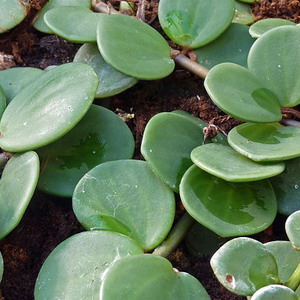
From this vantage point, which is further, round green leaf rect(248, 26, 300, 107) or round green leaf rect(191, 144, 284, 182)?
round green leaf rect(248, 26, 300, 107)

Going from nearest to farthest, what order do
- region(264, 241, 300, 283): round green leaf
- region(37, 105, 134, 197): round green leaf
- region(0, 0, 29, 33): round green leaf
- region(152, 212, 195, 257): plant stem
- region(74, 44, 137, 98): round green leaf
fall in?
region(264, 241, 300, 283): round green leaf → region(152, 212, 195, 257): plant stem → region(37, 105, 134, 197): round green leaf → region(74, 44, 137, 98): round green leaf → region(0, 0, 29, 33): round green leaf

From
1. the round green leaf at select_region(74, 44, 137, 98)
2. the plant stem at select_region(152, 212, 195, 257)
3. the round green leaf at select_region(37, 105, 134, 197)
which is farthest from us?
the round green leaf at select_region(74, 44, 137, 98)

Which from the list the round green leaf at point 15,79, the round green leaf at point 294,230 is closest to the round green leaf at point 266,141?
the round green leaf at point 294,230

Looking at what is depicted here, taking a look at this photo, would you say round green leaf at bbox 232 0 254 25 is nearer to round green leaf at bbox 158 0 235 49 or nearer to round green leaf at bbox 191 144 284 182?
round green leaf at bbox 158 0 235 49

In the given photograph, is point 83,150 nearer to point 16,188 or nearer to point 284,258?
point 16,188

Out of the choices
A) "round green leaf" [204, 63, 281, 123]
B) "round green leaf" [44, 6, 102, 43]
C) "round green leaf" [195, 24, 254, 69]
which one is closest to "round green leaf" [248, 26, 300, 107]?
"round green leaf" [204, 63, 281, 123]

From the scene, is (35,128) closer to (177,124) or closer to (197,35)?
(177,124)

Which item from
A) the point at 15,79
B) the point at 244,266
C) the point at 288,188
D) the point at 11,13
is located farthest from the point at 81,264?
the point at 11,13
